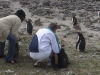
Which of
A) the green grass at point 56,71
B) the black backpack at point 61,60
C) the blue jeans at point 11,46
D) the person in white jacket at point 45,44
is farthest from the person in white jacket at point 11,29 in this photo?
the black backpack at point 61,60

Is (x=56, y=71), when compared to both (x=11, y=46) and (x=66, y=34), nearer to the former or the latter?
(x=11, y=46)

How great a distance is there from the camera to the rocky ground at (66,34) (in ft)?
22.4

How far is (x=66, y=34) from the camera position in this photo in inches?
496

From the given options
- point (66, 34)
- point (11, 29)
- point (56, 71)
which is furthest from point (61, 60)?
point (66, 34)

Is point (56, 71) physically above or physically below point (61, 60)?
below

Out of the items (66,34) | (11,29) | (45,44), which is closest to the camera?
(45,44)

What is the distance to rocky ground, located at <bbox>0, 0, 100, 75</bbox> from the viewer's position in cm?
684

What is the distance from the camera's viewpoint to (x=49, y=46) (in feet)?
22.2

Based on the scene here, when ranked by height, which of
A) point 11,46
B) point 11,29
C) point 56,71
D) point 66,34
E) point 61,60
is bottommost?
point 66,34

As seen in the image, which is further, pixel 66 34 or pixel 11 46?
pixel 66 34

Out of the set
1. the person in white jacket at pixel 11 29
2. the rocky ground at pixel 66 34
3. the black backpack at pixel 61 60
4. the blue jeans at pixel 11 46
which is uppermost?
the person in white jacket at pixel 11 29

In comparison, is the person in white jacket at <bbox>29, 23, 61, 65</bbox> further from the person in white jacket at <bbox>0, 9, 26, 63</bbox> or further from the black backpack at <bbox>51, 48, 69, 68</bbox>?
the person in white jacket at <bbox>0, 9, 26, 63</bbox>

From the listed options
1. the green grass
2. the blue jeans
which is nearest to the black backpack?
the green grass

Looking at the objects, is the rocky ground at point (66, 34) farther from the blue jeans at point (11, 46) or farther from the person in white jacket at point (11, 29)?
the person in white jacket at point (11, 29)
